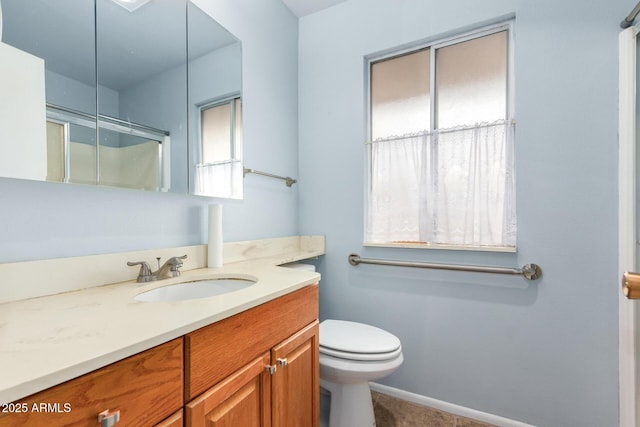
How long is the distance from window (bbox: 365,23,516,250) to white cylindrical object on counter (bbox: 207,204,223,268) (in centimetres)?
91

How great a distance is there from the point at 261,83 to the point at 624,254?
6.41 ft

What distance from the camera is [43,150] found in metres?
0.82

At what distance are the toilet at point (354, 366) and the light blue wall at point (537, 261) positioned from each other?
0.42 meters

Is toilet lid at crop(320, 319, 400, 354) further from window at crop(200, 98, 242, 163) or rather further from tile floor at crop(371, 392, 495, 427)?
window at crop(200, 98, 242, 163)

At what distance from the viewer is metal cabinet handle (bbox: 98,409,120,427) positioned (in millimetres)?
469

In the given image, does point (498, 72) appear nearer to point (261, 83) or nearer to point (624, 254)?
point (624, 254)

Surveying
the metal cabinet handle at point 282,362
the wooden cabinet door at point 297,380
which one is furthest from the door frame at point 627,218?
the metal cabinet handle at point 282,362

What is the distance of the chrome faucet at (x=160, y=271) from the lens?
0.99 meters

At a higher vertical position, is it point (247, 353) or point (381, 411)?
point (247, 353)

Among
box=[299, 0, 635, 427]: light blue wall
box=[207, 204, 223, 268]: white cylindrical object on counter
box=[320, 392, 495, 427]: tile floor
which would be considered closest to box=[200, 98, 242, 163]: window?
box=[207, 204, 223, 268]: white cylindrical object on counter

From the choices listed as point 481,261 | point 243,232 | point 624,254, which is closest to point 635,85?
point 624,254

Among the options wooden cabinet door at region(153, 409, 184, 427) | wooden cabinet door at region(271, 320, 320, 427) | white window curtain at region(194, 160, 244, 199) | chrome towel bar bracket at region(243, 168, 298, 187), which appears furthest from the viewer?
chrome towel bar bracket at region(243, 168, 298, 187)

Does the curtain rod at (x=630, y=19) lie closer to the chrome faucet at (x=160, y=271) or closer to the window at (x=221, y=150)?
the window at (x=221, y=150)

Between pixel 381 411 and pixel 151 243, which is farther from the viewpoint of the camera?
pixel 381 411
